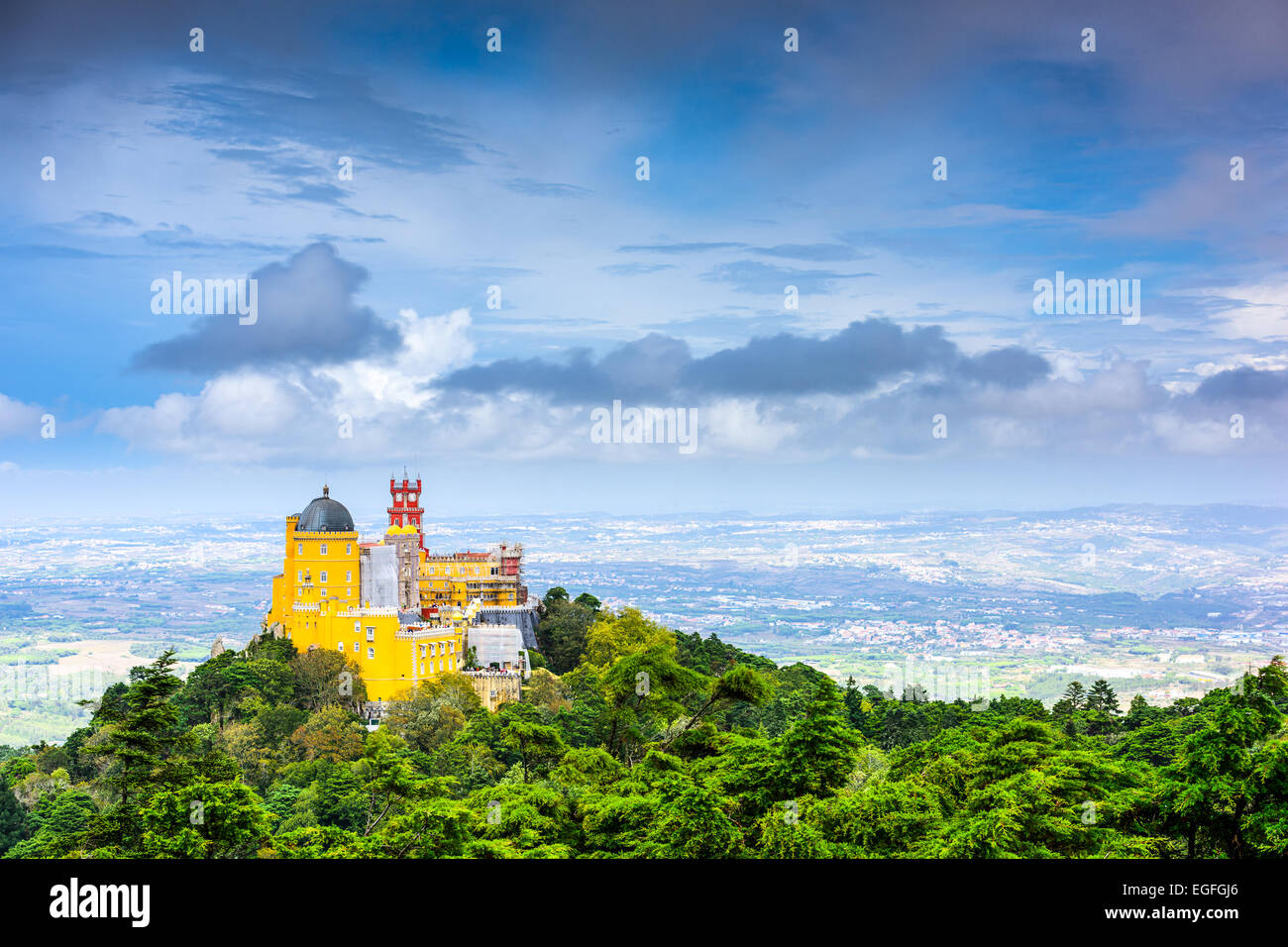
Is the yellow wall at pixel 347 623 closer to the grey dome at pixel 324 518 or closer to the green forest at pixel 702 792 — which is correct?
the grey dome at pixel 324 518

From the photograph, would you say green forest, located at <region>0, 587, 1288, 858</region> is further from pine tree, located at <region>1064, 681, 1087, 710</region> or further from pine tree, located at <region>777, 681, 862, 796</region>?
pine tree, located at <region>1064, 681, 1087, 710</region>

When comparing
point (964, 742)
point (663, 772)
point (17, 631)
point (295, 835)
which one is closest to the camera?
point (295, 835)

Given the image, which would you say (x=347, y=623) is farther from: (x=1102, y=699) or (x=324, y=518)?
(x=1102, y=699)

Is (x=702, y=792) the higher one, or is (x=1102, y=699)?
(x=702, y=792)

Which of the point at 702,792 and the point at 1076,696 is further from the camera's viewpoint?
the point at 1076,696

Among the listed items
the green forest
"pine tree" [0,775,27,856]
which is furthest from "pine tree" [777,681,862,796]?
"pine tree" [0,775,27,856]

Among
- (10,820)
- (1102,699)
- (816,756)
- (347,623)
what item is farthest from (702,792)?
(347,623)

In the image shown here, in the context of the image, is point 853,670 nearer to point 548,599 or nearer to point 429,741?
point 548,599

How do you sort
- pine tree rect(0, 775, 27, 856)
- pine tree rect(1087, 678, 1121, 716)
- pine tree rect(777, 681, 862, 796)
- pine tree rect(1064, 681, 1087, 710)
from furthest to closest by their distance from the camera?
pine tree rect(1064, 681, 1087, 710), pine tree rect(1087, 678, 1121, 716), pine tree rect(0, 775, 27, 856), pine tree rect(777, 681, 862, 796)
